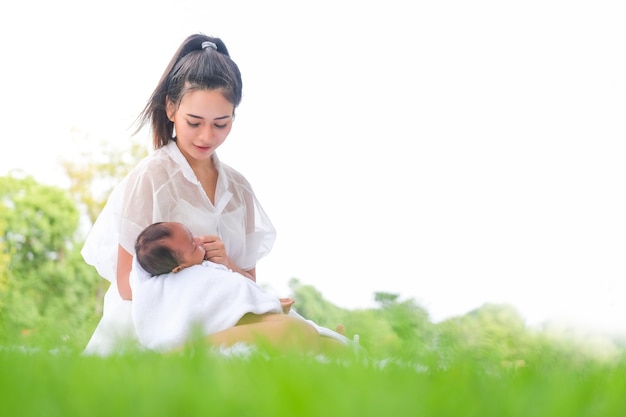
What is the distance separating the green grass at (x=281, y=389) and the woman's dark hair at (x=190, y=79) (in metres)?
2.91

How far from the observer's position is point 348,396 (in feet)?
2.31

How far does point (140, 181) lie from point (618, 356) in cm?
295

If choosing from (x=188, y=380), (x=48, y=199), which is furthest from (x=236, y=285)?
(x=48, y=199)

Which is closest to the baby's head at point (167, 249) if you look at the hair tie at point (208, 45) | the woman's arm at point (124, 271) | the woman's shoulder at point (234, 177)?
the woman's arm at point (124, 271)

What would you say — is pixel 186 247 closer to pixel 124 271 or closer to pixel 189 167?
pixel 124 271

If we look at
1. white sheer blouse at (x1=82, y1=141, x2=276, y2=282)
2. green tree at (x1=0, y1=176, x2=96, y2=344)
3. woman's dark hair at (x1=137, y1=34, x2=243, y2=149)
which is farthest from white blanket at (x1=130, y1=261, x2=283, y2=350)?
green tree at (x1=0, y1=176, x2=96, y2=344)

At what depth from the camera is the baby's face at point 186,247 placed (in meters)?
3.46

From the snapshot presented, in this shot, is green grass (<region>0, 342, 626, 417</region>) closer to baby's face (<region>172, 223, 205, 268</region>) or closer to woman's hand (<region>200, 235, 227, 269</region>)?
baby's face (<region>172, 223, 205, 268</region>)

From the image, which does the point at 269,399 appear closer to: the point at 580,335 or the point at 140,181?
the point at 140,181

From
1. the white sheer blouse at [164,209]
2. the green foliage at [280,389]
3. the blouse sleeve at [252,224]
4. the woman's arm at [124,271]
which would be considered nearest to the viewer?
the green foliage at [280,389]

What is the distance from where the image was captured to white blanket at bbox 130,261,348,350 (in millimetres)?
3277

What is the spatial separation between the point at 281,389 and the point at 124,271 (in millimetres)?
3217

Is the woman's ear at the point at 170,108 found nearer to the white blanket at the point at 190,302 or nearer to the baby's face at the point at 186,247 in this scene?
the baby's face at the point at 186,247

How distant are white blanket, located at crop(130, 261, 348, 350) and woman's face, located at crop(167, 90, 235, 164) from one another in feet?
2.30
